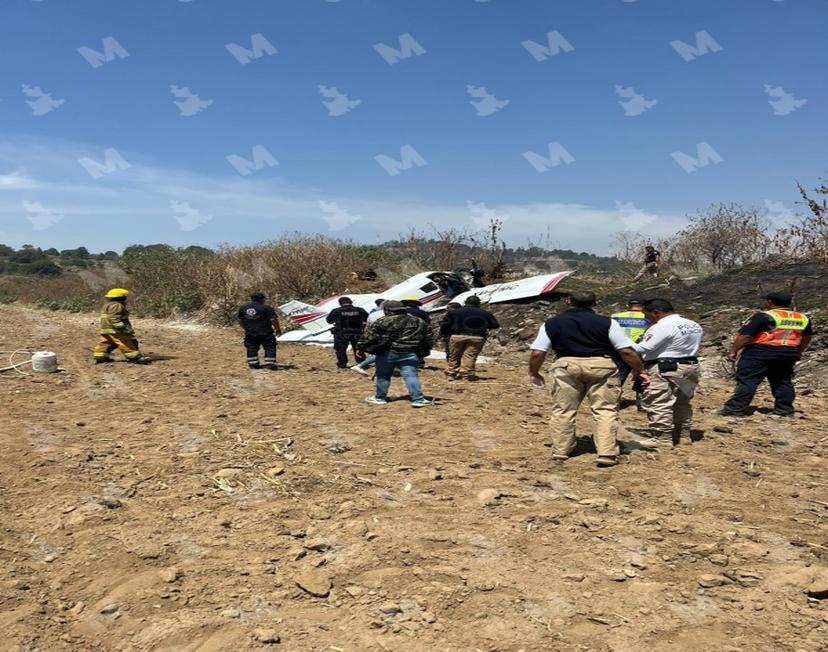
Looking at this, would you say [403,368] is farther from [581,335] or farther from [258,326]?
[258,326]

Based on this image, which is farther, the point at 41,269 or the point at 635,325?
the point at 41,269

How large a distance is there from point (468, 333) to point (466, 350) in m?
0.32

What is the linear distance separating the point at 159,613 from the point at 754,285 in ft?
50.9

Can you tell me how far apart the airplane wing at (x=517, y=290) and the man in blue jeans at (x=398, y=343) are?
27.1 feet

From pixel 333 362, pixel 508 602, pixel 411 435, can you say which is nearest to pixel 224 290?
pixel 333 362

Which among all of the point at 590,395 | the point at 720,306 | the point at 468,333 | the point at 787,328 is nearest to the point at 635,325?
the point at 787,328

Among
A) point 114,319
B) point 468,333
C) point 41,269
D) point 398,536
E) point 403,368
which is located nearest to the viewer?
point 398,536

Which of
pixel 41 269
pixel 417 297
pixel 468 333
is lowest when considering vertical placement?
pixel 468 333

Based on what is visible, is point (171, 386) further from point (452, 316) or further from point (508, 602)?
point (508, 602)

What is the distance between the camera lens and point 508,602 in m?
A: 3.15

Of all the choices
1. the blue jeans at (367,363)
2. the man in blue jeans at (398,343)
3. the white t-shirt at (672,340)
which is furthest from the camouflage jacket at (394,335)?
the white t-shirt at (672,340)

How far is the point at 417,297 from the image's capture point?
55.1 ft

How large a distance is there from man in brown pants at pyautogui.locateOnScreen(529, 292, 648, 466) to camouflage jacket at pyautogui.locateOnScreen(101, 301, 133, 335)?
8676mm

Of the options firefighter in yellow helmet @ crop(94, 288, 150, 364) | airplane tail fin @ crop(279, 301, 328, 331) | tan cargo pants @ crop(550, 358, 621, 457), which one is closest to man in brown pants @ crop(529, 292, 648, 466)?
tan cargo pants @ crop(550, 358, 621, 457)
